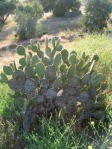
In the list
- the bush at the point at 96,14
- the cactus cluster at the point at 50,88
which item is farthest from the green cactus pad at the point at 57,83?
the bush at the point at 96,14

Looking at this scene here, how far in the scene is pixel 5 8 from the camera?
1752cm

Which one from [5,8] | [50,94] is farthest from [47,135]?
[5,8]

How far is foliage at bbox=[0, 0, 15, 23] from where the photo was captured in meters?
17.3

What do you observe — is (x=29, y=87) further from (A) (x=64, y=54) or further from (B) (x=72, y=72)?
(A) (x=64, y=54)

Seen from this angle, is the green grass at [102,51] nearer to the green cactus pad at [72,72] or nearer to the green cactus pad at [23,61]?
the green cactus pad at [72,72]

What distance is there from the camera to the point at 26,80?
3.96m

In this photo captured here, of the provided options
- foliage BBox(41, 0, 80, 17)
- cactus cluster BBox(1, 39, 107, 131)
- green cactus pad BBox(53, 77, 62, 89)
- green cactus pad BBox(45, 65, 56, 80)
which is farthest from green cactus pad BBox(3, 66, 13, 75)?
foliage BBox(41, 0, 80, 17)

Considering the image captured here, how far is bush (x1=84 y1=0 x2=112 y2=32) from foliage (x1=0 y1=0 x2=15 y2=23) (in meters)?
5.82

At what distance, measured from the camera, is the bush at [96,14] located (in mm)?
13094

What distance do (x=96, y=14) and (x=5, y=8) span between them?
6225 millimetres

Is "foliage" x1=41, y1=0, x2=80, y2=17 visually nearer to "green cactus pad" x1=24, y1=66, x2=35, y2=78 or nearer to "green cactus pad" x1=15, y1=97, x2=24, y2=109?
"green cactus pad" x1=24, y1=66, x2=35, y2=78

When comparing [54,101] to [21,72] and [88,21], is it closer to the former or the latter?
[21,72]

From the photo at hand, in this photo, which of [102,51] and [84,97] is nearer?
[84,97]

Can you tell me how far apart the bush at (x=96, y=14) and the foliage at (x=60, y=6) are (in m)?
4.82
